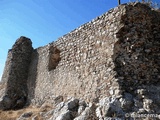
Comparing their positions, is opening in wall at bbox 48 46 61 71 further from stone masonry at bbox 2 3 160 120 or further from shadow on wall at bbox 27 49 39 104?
shadow on wall at bbox 27 49 39 104

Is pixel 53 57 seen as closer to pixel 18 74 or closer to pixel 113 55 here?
pixel 18 74

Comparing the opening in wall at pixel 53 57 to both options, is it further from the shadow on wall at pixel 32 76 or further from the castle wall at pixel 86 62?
the shadow on wall at pixel 32 76

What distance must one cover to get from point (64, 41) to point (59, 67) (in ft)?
4.49

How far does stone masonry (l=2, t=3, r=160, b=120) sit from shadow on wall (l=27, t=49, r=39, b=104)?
8.16ft

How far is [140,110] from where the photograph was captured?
6945 mm

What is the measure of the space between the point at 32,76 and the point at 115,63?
7.24 m

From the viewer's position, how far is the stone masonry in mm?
7469

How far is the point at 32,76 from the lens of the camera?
1418cm

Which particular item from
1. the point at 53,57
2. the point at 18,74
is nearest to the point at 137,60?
the point at 53,57

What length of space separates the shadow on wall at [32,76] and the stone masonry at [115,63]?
249 centimetres

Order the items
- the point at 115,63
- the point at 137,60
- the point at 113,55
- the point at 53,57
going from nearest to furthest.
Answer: the point at 137,60
the point at 115,63
the point at 113,55
the point at 53,57

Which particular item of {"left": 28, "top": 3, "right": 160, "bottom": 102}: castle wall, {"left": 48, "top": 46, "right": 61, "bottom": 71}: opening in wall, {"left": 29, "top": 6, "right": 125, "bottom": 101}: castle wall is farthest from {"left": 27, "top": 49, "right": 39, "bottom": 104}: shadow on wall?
{"left": 28, "top": 3, "right": 160, "bottom": 102}: castle wall

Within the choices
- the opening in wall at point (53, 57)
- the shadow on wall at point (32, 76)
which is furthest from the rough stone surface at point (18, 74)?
the opening in wall at point (53, 57)

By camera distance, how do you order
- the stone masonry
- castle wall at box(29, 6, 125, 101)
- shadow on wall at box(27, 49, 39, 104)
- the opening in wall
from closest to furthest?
the stone masonry → castle wall at box(29, 6, 125, 101) → the opening in wall → shadow on wall at box(27, 49, 39, 104)
